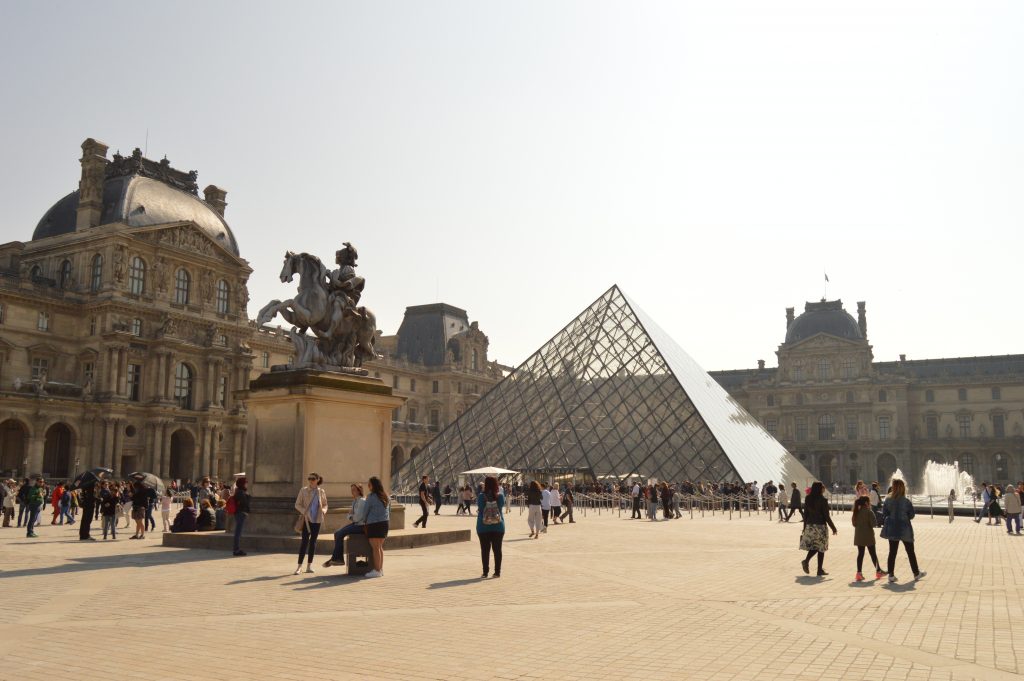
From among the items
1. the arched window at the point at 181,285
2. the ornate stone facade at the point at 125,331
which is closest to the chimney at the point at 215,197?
the ornate stone facade at the point at 125,331

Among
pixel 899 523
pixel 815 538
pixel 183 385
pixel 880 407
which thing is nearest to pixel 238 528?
pixel 815 538

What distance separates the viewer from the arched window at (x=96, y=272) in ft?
134

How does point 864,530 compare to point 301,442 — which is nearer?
point 864,530

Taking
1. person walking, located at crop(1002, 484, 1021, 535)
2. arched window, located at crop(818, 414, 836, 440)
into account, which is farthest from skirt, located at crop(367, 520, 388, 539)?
arched window, located at crop(818, 414, 836, 440)

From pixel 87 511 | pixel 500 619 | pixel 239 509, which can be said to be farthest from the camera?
→ pixel 87 511

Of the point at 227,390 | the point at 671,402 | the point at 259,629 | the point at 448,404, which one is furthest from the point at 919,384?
the point at 259,629

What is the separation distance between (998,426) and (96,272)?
63.8 metres

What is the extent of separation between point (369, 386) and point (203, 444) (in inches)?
1385

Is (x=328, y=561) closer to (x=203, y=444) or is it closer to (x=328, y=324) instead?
(x=328, y=324)

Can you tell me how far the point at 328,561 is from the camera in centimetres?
920

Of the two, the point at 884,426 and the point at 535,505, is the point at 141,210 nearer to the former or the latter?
the point at 535,505

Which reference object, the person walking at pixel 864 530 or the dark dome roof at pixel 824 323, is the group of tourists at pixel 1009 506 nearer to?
the person walking at pixel 864 530

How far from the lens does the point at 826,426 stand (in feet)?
239

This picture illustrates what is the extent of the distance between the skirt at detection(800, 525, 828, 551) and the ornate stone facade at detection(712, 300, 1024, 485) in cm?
6378
